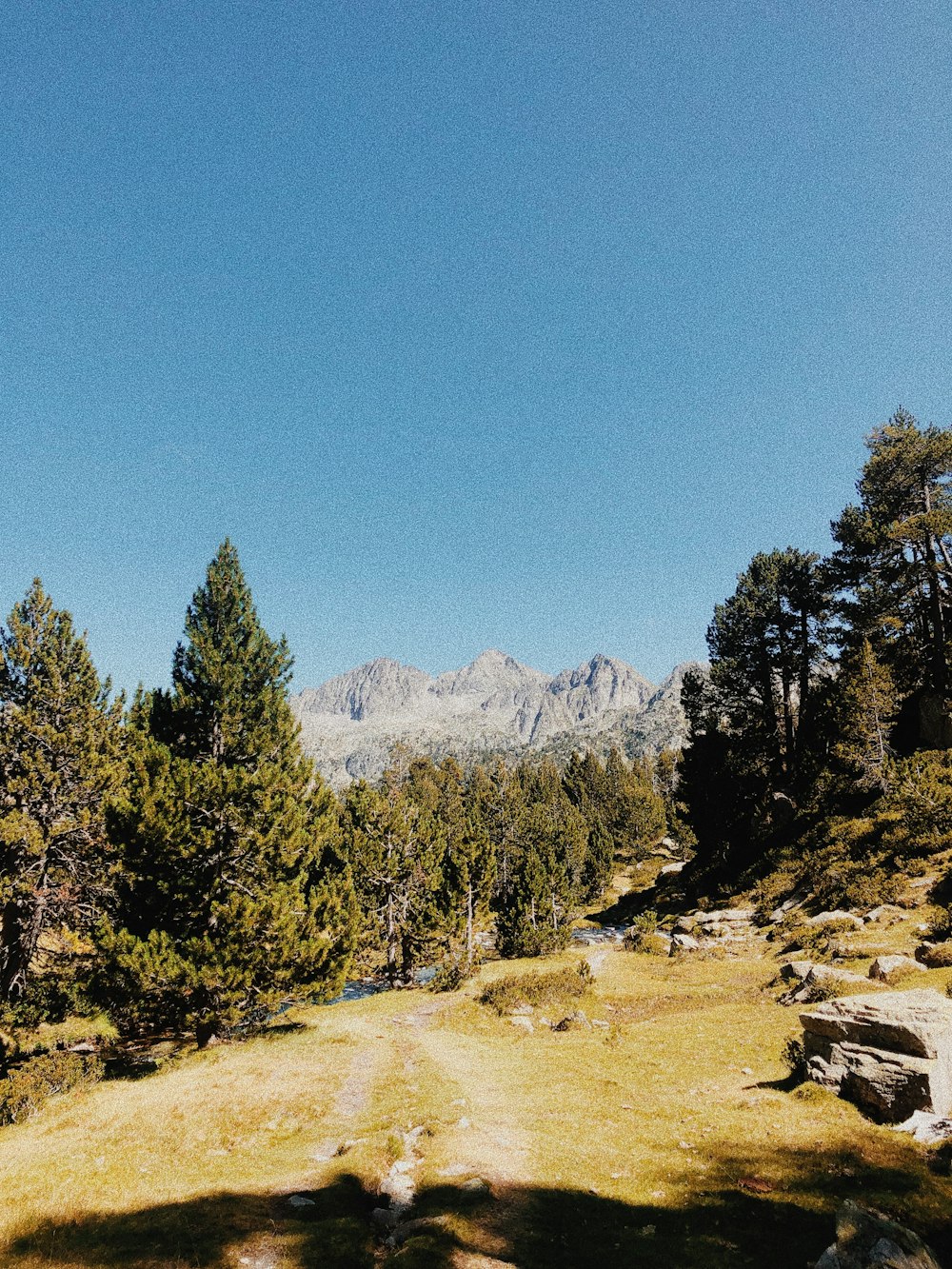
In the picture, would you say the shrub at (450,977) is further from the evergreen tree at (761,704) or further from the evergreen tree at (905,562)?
the evergreen tree at (905,562)

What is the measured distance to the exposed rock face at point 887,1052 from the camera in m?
12.2

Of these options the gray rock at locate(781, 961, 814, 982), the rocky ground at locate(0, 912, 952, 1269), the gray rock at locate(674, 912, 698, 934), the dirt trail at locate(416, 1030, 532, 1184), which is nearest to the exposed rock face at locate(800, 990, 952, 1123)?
the rocky ground at locate(0, 912, 952, 1269)

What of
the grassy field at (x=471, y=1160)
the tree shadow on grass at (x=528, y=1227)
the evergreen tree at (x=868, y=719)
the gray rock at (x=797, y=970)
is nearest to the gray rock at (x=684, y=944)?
the gray rock at (x=797, y=970)

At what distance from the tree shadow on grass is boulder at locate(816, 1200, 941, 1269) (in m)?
1.71

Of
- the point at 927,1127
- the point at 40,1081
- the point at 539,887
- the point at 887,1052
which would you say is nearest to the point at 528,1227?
the point at 927,1127

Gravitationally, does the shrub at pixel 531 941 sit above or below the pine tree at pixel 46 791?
below

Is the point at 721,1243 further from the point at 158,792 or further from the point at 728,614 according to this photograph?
the point at 728,614

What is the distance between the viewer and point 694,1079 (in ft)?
57.4

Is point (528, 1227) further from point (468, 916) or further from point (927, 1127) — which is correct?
point (468, 916)

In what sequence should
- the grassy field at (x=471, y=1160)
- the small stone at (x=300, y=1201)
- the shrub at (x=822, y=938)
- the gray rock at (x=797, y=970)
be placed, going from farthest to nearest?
the shrub at (x=822, y=938) → the gray rock at (x=797, y=970) → the small stone at (x=300, y=1201) → the grassy field at (x=471, y=1160)

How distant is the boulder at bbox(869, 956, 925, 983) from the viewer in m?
20.1

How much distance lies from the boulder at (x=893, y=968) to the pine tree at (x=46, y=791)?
30746 mm

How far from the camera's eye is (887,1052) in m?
13.0

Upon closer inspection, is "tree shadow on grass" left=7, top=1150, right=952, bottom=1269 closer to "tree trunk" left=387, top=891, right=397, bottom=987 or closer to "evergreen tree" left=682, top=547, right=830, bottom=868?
"tree trunk" left=387, top=891, right=397, bottom=987
